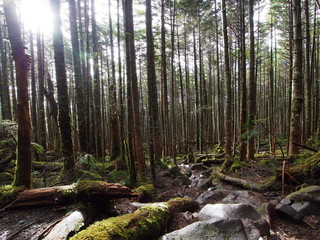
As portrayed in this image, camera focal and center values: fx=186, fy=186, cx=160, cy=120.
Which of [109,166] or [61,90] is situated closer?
[61,90]

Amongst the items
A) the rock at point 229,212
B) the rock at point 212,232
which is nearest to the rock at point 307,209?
the rock at point 229,212

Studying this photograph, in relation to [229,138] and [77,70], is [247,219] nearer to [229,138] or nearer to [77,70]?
[229,138]

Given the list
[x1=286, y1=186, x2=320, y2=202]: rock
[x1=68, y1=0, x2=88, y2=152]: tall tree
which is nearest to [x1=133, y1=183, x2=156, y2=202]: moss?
[x1=286, y1=186, x2=320, y2=202]: rock

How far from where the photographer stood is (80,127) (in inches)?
321

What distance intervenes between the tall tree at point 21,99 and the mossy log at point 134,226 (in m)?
2.70

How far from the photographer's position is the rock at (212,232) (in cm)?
253

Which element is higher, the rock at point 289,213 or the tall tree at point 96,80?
the tall tree at point 96,80

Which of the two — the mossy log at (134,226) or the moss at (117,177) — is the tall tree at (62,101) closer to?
the moss at (117,177)

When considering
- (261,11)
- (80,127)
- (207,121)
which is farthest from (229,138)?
(207,121)

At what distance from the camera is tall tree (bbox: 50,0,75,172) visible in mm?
5715

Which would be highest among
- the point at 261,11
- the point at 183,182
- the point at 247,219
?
the point at 261,11

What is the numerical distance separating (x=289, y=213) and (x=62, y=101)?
257 inches

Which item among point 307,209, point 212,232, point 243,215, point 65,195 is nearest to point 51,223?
point 65,195

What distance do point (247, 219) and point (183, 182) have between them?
5.13 meters
